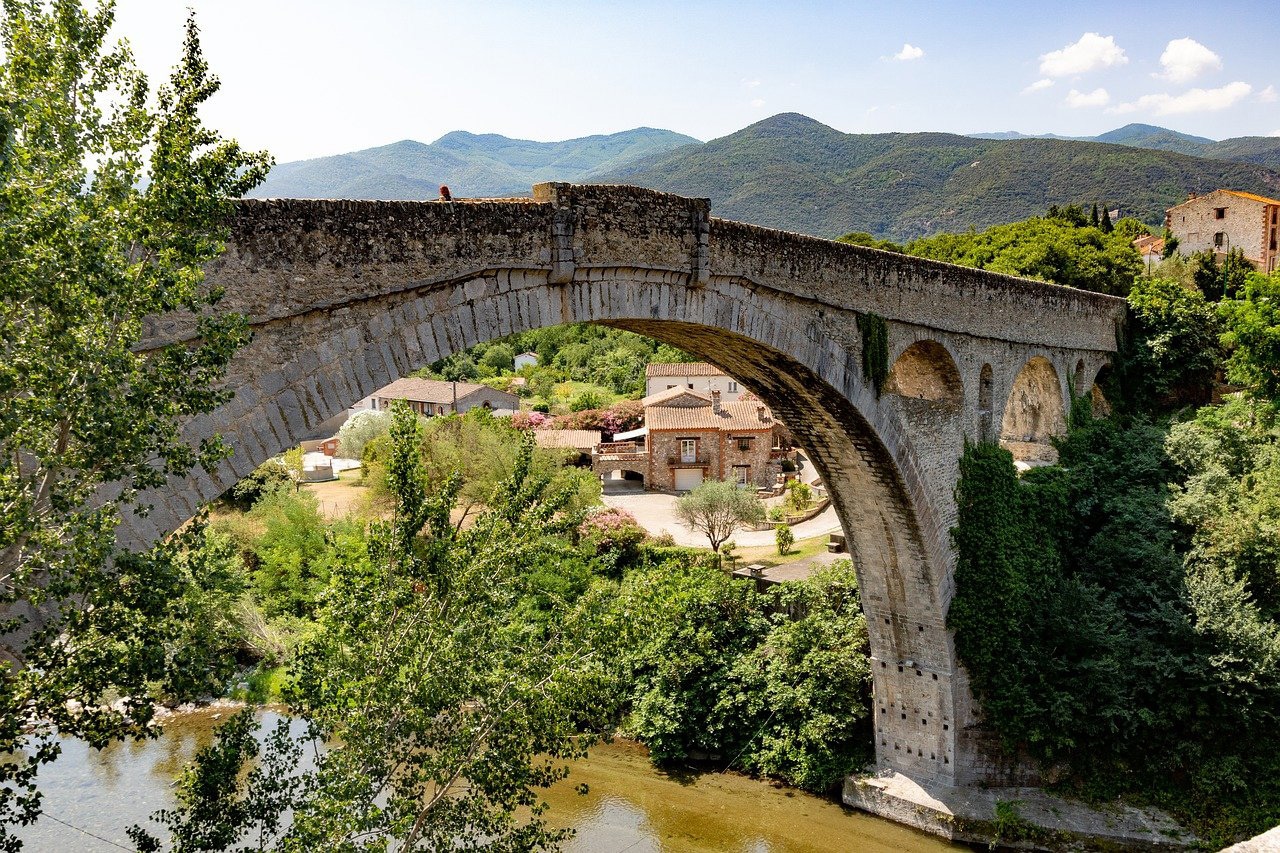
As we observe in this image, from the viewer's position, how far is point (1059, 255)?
2450 centimetres

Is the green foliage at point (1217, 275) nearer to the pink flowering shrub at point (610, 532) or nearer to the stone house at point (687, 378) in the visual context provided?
the pink flowering shrub at point (610, 532)

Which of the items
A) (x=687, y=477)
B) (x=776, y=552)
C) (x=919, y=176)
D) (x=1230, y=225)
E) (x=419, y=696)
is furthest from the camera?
(x=919, y=176)

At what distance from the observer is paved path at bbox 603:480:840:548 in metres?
24.5

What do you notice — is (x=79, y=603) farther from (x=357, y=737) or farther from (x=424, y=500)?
(x=424, y=500)

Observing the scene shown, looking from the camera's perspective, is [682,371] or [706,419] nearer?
[706,419]

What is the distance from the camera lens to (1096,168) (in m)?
73.6

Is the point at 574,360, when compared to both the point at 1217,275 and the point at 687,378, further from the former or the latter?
the point at 1217,275

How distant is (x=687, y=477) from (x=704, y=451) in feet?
3.64

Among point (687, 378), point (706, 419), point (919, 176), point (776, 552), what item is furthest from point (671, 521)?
point (919, 176)

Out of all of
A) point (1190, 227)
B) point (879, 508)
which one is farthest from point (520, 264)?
point (1190, 227)

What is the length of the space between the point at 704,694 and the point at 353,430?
84.7 feet

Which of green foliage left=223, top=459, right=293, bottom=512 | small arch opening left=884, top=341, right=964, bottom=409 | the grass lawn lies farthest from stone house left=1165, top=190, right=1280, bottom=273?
green foliage left=223, top=459, right=293, bottom=512

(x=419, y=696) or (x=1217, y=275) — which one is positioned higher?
(x=1217, y=275)

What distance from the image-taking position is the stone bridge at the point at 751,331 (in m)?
6.29
